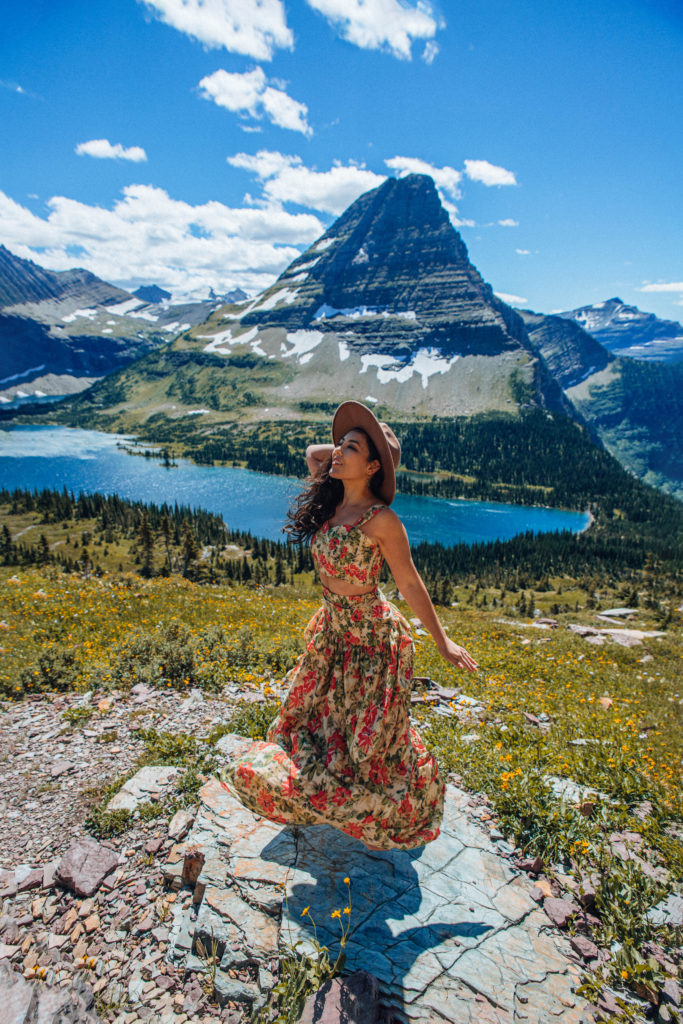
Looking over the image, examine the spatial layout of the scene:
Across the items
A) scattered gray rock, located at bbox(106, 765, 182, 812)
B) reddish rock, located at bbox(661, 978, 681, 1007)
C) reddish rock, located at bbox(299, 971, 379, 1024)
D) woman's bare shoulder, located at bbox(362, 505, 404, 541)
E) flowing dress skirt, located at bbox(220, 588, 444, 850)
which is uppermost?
woman's bare shoulder, located at bbox(362, 505, 404, 541)

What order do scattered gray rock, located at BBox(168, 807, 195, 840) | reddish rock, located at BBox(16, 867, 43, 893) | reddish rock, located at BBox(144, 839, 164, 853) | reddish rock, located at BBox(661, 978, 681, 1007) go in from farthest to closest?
scattered gray rock, located at BBox(168, 807, 195, 840) → reddish rock, located at BBox(144, 839, 164, 853) → reddish rock, located at BBox(16, 867, 43, 893) → reddish rock, located at BBox(661, 978, 681, 1007)

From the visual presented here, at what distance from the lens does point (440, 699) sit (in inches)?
371

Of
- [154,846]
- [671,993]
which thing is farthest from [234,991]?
[671,993]

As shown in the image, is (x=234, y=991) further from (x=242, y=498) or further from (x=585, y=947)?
(x=242, y=498)

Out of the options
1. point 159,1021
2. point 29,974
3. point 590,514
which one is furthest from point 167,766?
point 590,514

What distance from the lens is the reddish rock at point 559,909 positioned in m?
4.62

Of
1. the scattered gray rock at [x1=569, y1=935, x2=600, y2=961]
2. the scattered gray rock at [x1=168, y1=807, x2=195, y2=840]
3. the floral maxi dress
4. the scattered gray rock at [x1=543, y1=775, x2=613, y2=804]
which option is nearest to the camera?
the scattered gray rock at [x1=569, y1=935, x2=600, y2=961]

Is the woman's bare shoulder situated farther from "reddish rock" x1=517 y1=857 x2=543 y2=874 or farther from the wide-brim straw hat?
"reddish rock" x1=517 y1=857 x2=543 y2=874

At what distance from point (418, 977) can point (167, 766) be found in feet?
12.9

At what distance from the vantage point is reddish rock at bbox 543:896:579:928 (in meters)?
4.62

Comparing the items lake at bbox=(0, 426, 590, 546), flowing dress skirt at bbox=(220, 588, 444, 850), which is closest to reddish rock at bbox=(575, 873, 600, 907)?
flowing dress skirt at bbox=(220, 588, 444, 850)

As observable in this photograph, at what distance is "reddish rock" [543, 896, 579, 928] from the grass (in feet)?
0.39

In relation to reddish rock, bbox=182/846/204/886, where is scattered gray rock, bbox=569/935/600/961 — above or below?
below

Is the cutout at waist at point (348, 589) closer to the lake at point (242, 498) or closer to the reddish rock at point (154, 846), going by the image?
the reddish rock at point (154, 846)
